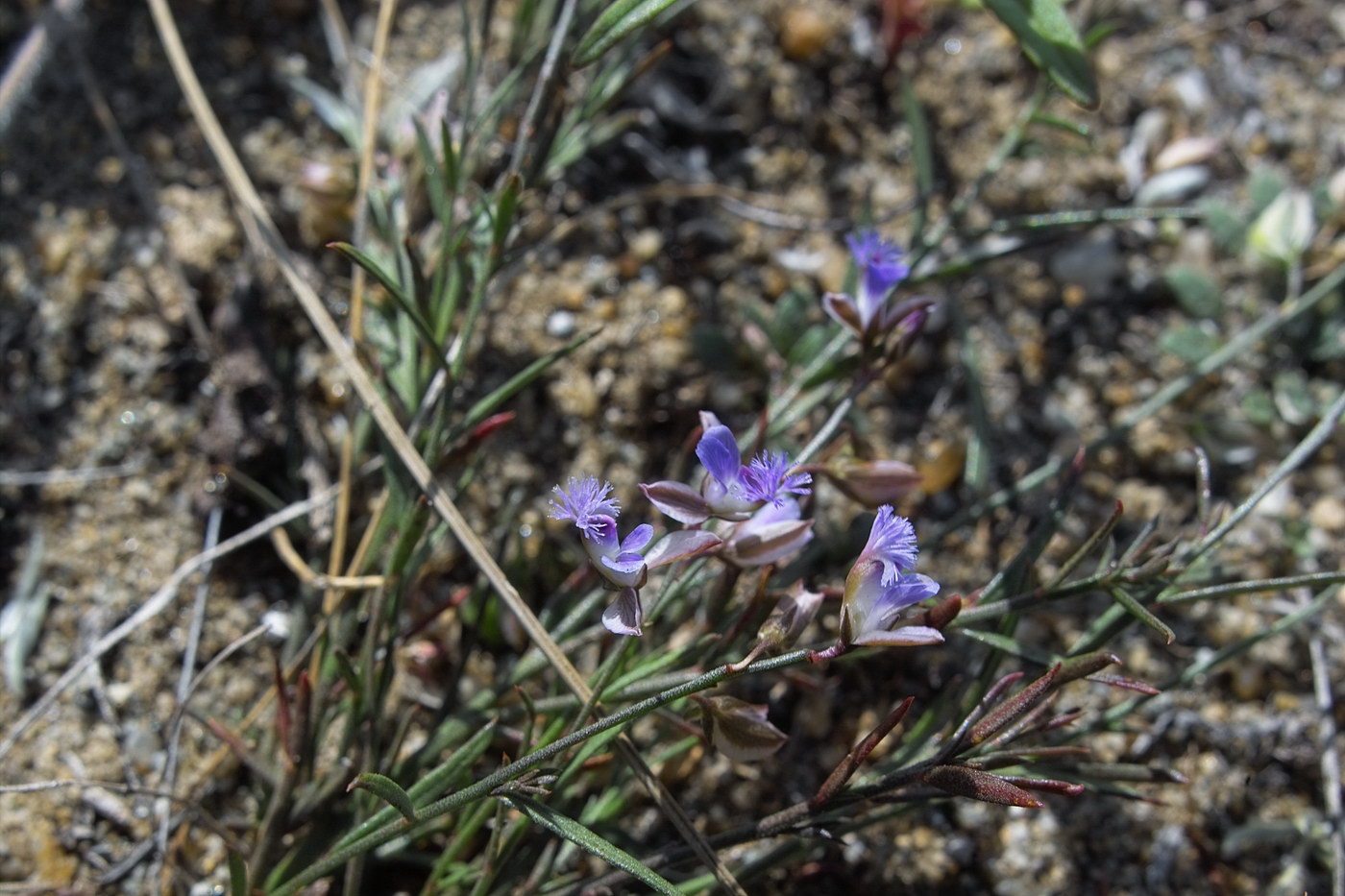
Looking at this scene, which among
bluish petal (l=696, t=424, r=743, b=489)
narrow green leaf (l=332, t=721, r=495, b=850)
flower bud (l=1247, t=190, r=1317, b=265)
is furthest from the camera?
flower bud (l=1247, t=190, r=1317, b=265)

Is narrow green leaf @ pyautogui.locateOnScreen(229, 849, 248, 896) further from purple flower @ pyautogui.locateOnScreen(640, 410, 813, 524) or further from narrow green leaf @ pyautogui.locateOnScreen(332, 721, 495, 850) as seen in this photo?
purple flower @ pyautogui.locateOnScreen(640, 410, 813, 524)

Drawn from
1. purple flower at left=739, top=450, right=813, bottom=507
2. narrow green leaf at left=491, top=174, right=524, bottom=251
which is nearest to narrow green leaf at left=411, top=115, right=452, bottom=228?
narrow green leaf at left=491, top=174, right=524, bottom=251

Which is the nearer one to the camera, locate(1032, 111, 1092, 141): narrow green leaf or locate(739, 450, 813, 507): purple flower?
locate(739, 450, 813, 507): purple flower

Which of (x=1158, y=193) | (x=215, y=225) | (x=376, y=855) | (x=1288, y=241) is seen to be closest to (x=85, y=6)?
(x=215, y=225)

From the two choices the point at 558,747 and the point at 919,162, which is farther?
the point at 919,162

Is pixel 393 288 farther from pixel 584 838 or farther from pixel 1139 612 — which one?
pixel 1139 612

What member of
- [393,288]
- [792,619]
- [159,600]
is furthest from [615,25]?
[159,600]

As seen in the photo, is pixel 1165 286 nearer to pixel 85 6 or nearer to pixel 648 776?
pixel 648 776
